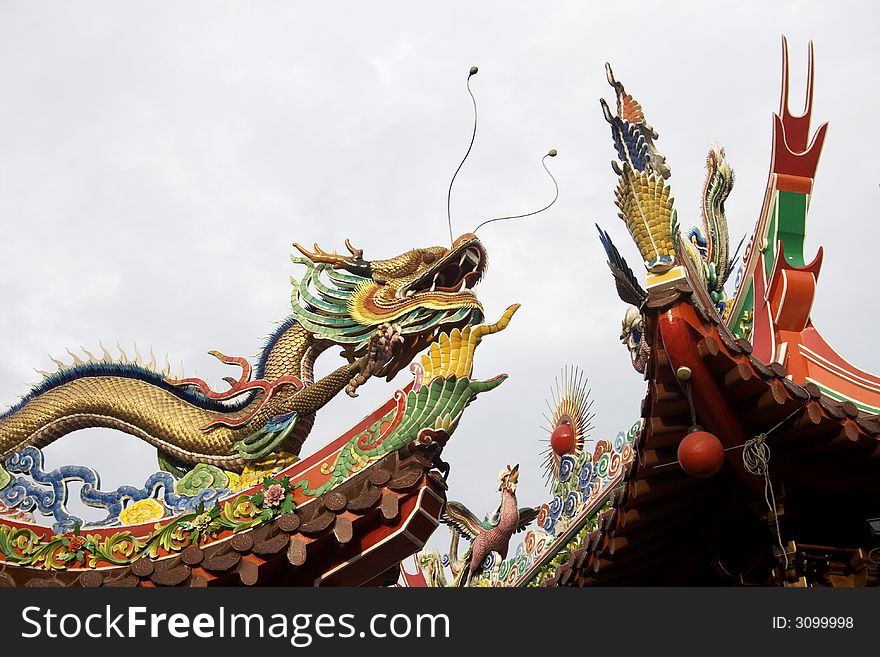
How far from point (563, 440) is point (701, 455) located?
6.23m

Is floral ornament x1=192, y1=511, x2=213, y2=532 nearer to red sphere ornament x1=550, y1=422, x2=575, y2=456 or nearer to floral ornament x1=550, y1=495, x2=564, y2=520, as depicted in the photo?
floral ornament x1=550, y1=495, x2=564, y2=520

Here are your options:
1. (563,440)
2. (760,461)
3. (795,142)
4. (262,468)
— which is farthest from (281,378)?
(795,142)

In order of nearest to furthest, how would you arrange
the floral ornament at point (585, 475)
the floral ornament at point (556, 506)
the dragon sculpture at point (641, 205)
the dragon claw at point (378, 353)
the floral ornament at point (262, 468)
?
1. the dragon sculpture at point (641, 205)
2. the floral ornament at point (262, 468)
3. the dragon claw at point (378, 353)
4. the floral ornament at point (585, 475)
5. the floral ornament at point (556, 506)

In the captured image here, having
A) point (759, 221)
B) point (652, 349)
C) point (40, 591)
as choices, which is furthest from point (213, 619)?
point (759, 221)

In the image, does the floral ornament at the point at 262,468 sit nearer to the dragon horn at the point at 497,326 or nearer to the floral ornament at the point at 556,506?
the dragon horn at the point at 497,326

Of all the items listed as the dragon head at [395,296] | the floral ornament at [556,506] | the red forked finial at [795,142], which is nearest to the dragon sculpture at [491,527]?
the floral ornament at [556,506]

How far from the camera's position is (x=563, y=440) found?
12.9 m

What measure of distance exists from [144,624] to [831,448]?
4.59 metres

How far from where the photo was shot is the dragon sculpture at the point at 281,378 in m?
7.48

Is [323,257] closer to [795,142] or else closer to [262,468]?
[262,468]

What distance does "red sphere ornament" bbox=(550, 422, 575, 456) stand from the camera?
1282 cm

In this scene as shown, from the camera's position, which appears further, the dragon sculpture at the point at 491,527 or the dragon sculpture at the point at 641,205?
the dragon sculpture at the point at 491,527

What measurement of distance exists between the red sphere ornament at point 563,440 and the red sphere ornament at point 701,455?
5.98 meters

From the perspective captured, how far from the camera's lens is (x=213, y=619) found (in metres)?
5.07
